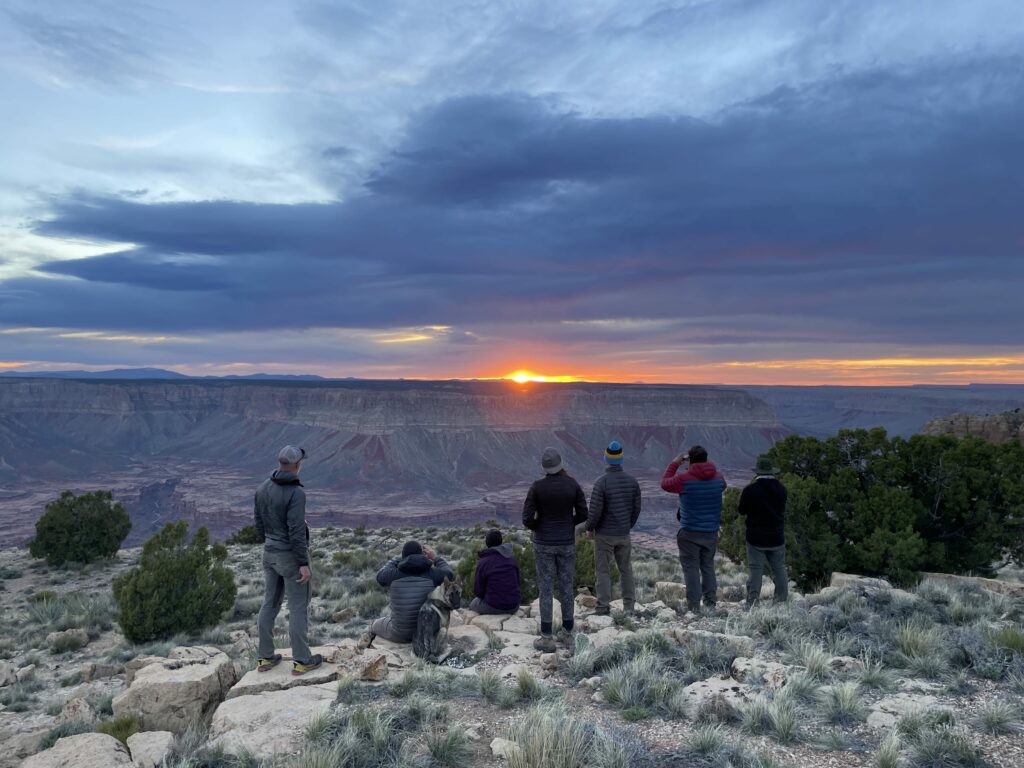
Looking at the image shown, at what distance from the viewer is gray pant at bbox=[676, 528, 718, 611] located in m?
8.60

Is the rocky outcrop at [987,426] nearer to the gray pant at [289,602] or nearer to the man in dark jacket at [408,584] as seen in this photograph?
the man in dark jacket at [408,584]

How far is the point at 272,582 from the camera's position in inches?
268

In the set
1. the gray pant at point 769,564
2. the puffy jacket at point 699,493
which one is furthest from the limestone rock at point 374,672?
the gray pant at point 769,564

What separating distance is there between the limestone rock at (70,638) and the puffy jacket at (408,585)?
7.53m

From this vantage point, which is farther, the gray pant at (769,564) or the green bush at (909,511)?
the green bush at (909,511)

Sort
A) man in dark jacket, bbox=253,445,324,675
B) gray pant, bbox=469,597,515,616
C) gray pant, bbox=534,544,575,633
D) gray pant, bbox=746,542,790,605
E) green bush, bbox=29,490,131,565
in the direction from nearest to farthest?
man in dark jacket, bbox=253,445,324,675, gray pant, bbox=534,544,575,633, gray pant, bbox=746,542,790,605, gray pant, bbox=469,597,515,616, green bush, bbox=29,490,131,565

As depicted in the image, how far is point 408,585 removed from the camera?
7707 millimetres

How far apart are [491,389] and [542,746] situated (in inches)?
5395

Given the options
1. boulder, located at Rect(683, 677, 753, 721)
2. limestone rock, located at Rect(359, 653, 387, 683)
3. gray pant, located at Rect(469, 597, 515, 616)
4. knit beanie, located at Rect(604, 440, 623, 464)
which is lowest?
gray pant, located at Rect(469, 597, 515, 616)

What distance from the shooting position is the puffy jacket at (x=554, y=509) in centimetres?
745

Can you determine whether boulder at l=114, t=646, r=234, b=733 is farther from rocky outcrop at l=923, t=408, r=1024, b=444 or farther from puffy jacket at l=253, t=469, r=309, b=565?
rocky outcrop at l=923, t=408, r=1024, b=444

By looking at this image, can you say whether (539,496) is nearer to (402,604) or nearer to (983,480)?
(402,604)

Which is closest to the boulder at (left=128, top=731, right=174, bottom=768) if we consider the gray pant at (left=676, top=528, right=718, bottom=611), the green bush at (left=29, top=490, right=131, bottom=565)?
the gray pant at (left=676, top=528, right=718, bottom=611)

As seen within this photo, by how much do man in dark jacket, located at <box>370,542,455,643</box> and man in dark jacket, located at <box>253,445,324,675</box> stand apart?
1176 millimetres
